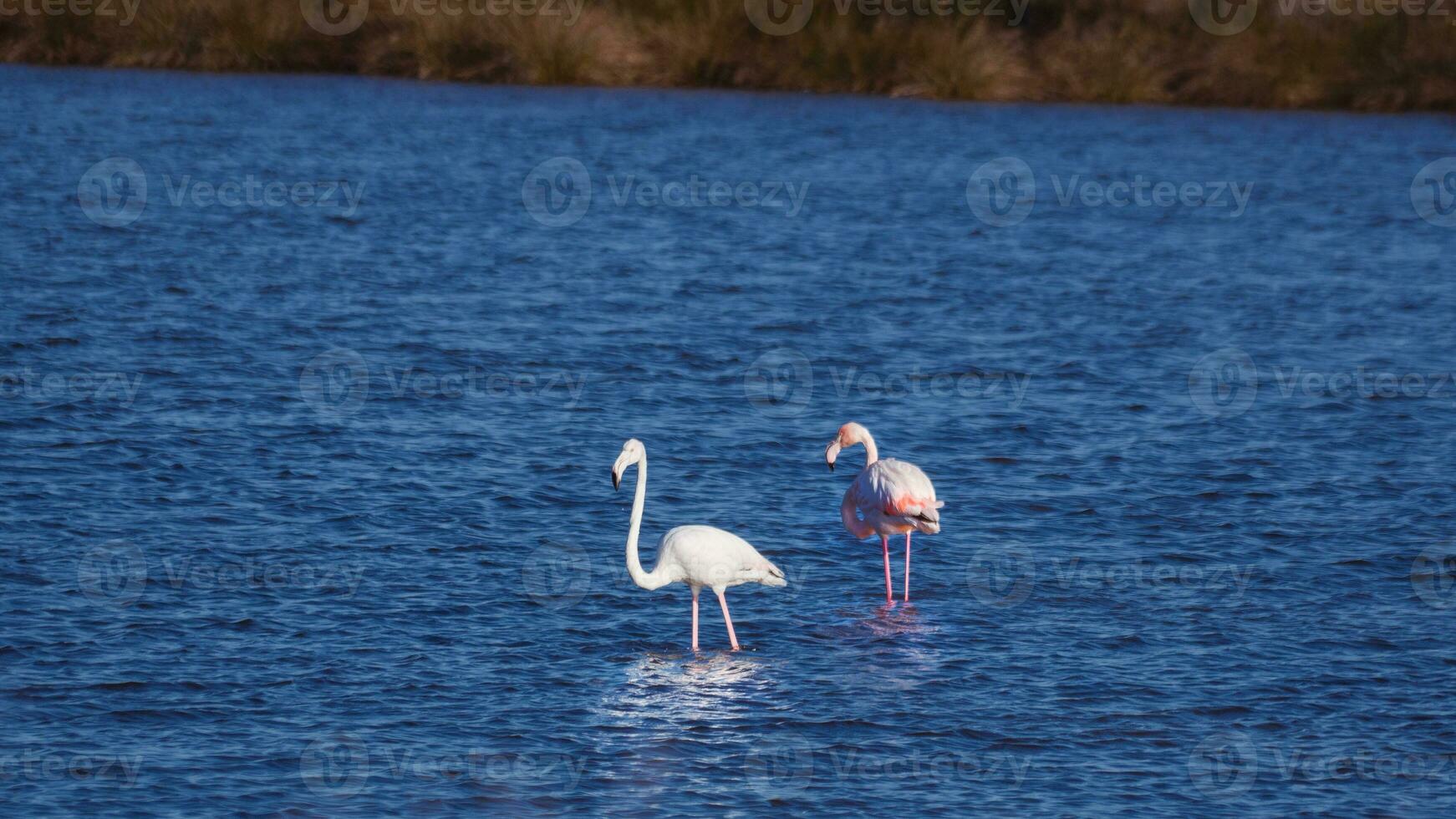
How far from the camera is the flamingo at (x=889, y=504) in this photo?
12250 mm

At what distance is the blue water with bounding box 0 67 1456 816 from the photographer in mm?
9805

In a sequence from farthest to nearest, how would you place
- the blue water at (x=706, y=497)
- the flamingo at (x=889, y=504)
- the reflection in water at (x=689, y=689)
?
the flamingo at (x=889, y=504), the reflection in water at (x=689, y=689), the blue water at (x=706, y=497)

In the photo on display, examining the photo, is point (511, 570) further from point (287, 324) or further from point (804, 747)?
point (287, 324)

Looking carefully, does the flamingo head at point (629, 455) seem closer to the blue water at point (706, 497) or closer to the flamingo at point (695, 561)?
the flamingo at point (695, 561)

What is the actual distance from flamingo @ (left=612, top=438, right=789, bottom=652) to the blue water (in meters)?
0.47

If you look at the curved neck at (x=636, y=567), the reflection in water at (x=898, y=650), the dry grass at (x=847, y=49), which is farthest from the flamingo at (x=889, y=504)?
the dry grass at (x=847, y=49)

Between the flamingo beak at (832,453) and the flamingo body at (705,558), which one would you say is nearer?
the flamingo body at (705,558)

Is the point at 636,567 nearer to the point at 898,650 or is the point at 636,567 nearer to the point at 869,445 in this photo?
the point at 898,650

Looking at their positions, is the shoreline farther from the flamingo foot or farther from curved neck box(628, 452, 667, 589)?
curved neck box(628, 452, 667, 589)

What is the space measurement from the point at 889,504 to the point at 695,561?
177cm

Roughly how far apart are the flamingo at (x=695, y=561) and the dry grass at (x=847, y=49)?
100ft

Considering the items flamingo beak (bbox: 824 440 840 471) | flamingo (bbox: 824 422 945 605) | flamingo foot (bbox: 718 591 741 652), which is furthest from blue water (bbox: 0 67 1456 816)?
flamingo beak (bbox: 824 440 840 471)

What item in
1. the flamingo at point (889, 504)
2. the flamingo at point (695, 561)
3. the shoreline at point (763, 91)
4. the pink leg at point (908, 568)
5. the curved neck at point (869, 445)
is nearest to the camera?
the flamingo at point (695, 561)

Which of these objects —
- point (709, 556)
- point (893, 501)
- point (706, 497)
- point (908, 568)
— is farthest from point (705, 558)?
point (706, 497)
